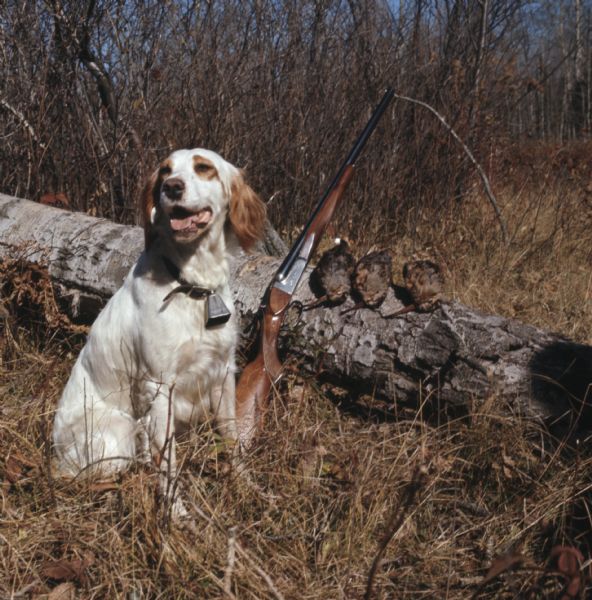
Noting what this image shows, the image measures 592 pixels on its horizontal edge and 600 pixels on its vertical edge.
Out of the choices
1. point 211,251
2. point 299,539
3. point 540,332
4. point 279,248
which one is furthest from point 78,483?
point 279,248

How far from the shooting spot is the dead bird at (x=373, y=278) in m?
2.82

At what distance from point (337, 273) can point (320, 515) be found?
1158 mm

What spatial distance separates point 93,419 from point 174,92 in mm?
2968

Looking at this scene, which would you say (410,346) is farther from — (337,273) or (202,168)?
(202,168)

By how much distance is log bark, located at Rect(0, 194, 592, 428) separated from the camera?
245cm

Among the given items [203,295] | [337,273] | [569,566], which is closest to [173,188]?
[203,295]

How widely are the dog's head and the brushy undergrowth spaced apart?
0.76 m

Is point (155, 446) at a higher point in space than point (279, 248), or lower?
lower

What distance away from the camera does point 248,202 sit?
2.80m

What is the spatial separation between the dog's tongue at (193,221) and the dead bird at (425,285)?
885mm

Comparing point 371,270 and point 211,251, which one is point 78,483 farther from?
point 371,270

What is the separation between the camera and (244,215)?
9.11 feet

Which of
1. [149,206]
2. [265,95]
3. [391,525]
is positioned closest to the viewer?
[391,525]

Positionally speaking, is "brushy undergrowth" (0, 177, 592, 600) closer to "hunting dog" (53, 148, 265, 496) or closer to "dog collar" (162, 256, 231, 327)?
"hunting dog" (53, 148, 265, 496)
